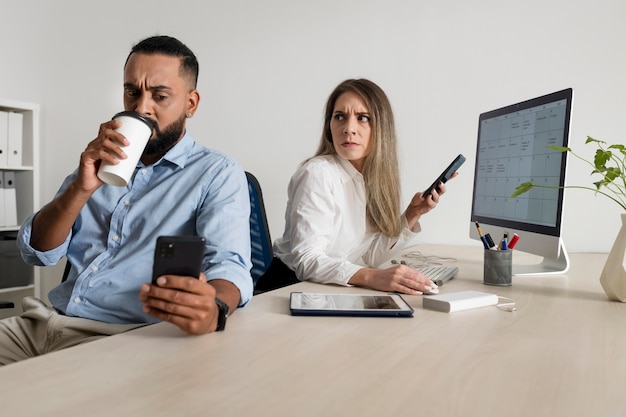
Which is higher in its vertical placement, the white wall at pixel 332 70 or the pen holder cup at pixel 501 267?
the white wall at pixel 332 70

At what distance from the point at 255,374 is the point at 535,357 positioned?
43cm

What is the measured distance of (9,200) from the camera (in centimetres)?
305

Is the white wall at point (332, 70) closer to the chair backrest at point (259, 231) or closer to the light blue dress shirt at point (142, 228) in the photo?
the chair backrest at point (259, 231)

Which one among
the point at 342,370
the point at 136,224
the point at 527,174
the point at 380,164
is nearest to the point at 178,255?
the point at 342,370

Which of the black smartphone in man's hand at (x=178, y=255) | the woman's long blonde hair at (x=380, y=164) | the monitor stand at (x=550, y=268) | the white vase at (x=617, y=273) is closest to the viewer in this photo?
the black smartphone in man's hand at (x=178, y=255)

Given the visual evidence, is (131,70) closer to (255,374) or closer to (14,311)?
(255,374)

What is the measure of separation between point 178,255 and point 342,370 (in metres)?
0.30

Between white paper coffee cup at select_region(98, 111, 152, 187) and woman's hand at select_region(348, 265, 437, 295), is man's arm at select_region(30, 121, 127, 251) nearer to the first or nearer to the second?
white paper coffee cup at select_region(98, 111, 152, 187)

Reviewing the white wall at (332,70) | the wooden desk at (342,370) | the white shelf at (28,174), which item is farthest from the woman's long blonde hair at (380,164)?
the white shelf at (28,174)

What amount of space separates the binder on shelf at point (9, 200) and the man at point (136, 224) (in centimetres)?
185

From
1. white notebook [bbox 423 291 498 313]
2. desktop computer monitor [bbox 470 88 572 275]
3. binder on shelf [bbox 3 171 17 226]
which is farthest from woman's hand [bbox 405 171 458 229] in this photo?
binder on shelf [bbox 3 171 17 226]

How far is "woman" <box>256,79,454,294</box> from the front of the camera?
180 centimetres

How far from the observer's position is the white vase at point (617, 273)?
1.31 m

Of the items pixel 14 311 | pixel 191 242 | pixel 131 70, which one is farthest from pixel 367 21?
pixel 14 311
